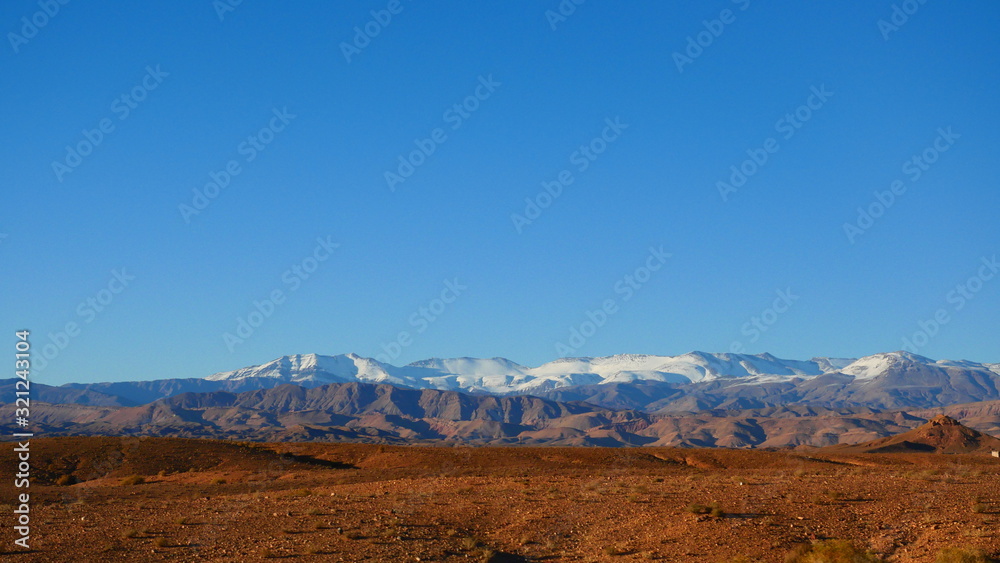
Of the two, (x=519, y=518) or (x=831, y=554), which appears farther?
(x=519, y=518)

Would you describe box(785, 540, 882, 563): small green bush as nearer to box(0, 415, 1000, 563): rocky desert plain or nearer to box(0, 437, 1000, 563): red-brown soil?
box(0, 415, 1000, 563): rocky desert plain

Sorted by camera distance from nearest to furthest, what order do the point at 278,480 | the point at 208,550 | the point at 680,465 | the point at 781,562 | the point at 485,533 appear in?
the point at 781,562, the point at 208,550, the point at 485,533, the point at 278,480, the point at 680,465

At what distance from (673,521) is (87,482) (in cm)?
3539

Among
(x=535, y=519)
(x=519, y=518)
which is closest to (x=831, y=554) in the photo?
(x=535, y=519)

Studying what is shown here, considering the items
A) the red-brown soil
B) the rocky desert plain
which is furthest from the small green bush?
the red-brown soil

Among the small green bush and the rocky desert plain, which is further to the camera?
the rocky desert plain

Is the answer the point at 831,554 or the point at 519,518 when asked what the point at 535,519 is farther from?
the point at 831,554

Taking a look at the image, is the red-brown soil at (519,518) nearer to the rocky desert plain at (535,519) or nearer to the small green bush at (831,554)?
the rocky desert plain at (535,519)

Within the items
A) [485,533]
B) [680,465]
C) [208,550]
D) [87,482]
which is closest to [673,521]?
[485,533]

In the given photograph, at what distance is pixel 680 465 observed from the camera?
5016 cm

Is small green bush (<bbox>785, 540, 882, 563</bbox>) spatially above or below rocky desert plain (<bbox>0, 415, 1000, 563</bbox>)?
below

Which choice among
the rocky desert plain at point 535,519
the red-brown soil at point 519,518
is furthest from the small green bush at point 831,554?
the red-brown soil at point 519,518

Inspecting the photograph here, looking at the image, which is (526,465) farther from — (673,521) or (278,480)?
(673,521)

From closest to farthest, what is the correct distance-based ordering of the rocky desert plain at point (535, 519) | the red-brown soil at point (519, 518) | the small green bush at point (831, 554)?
the small green bush at point (831, 554) → the rocky desert plain at point (535, 519) → the red-brown soil at point (519, 518)
